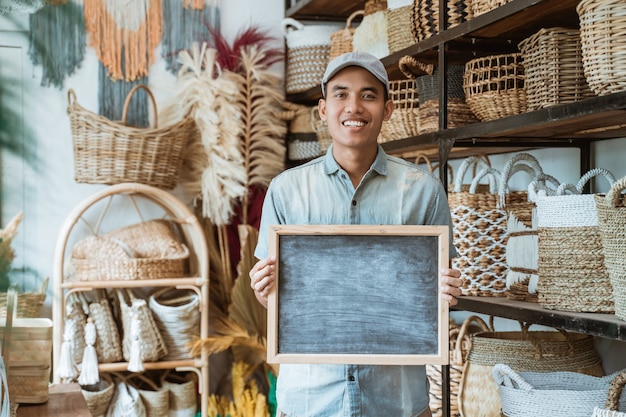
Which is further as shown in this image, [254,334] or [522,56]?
[254,334]

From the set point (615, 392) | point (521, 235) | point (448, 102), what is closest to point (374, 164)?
point (615, 392)

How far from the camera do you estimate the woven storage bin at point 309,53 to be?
4355 mm

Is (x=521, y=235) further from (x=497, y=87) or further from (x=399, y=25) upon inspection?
(x=399, y=25)

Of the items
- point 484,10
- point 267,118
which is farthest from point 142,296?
point 484,10

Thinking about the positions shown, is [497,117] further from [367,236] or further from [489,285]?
[367,236]

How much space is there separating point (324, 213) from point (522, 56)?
43.9 inches

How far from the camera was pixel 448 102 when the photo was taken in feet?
10.2

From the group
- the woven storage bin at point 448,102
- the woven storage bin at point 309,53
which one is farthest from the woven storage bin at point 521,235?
the woven storage bin at point 309,53

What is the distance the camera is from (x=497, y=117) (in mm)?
2824

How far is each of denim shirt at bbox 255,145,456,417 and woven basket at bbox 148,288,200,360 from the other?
6.80 ft

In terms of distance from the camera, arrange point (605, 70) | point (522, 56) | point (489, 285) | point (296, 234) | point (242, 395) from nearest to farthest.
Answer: point (296, 234) < point (605, 70) < point (522, 56) < point (489, 285) < point (242, 395)

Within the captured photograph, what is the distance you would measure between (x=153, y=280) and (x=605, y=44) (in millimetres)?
2472

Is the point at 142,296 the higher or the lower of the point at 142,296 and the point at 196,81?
the lower

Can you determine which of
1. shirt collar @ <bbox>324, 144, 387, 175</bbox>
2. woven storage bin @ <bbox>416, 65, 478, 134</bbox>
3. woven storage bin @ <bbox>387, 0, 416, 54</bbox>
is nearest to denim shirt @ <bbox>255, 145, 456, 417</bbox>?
shirt collar @ <bbox>324, 144, 387, 175</bbox>
